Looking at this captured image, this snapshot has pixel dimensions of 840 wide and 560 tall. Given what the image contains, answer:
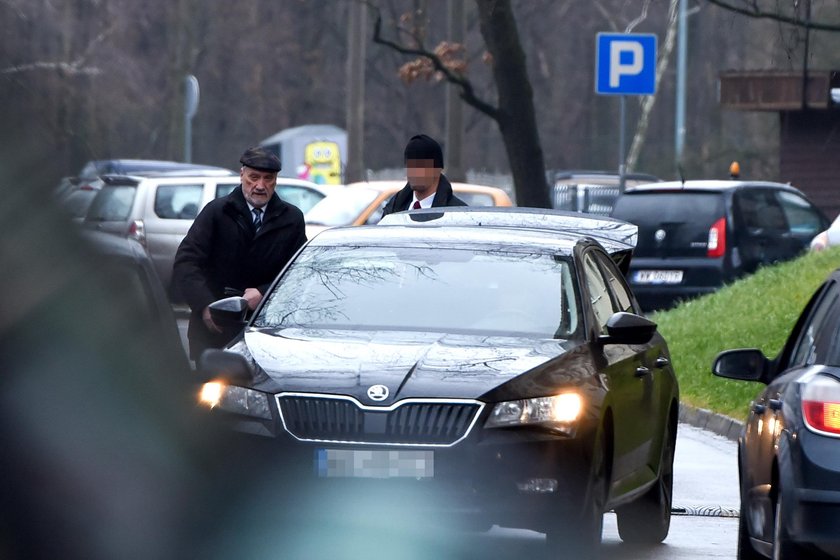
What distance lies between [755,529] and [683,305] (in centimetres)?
1238

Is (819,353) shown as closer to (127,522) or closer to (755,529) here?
(755,529)

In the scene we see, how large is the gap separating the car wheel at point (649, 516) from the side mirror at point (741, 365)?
1.41 meters

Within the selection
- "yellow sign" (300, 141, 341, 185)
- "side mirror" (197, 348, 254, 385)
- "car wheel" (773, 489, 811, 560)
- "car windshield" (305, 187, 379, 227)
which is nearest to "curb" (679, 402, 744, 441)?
"side mirror" (197, 348, 254, 385)

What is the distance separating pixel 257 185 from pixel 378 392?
304 centimetres

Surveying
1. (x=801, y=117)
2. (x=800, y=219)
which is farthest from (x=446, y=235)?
(x=801, y=117)


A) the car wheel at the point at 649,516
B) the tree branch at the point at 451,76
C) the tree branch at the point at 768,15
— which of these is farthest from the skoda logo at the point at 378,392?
the tree branch at the point at 451,76

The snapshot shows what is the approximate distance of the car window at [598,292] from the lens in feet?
25.7

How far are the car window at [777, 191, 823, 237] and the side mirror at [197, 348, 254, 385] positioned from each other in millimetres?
14960

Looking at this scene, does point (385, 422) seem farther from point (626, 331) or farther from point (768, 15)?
point (768, 15)

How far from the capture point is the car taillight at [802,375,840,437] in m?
5.58

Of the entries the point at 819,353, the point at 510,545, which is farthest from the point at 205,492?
the point at 510,545

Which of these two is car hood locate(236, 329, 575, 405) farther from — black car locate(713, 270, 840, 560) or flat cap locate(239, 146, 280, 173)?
flat cap locate(239, 146, 280, 173)

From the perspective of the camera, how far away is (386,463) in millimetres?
6441

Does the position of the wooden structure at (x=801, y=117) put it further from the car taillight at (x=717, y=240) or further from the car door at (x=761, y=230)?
the car taillight at (x=717, y=240)
